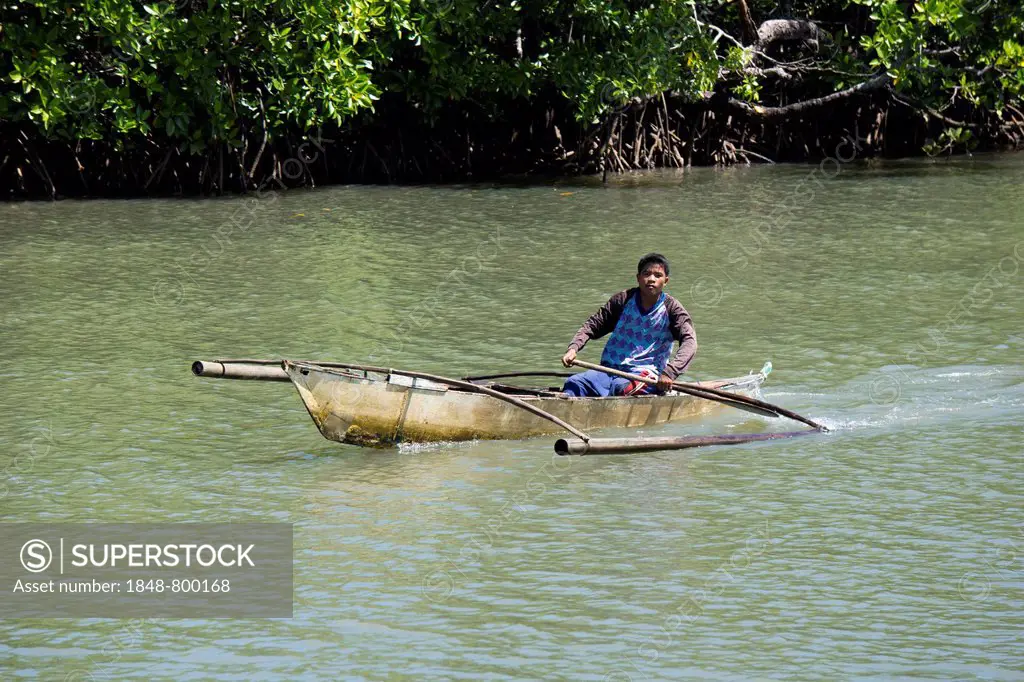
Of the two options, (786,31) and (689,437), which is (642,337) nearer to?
(689,437)

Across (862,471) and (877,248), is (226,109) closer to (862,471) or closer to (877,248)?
(877,248)

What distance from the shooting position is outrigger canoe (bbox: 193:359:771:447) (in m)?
8.01

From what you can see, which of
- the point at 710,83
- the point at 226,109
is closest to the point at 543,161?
the point at 710,83

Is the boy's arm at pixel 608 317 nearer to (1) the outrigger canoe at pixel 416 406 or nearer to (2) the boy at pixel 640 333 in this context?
(2) the boy at pixel 640 333

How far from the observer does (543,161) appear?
72.2ft

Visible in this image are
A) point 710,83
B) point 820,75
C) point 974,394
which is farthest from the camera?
point 820,75

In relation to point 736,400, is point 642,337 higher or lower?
higher

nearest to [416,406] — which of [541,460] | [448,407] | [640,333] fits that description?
[448,407]

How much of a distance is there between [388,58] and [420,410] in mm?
11486

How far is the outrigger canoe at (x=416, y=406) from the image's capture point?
801cm

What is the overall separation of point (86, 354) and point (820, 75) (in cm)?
1369

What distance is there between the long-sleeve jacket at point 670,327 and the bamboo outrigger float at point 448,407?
0.17 m

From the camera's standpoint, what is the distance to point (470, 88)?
813 inches

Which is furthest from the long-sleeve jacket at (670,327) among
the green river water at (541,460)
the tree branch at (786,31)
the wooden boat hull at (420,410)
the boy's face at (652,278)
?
the tree branch at (786,31)
